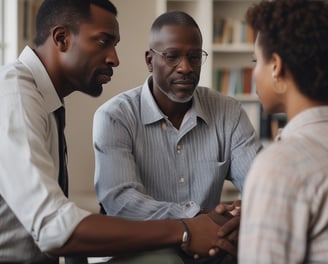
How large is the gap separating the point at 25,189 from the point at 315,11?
75 centimetres

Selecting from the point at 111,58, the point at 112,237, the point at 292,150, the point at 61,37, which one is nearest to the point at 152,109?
the point at 111,58

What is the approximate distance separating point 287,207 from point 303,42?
0.33 meters

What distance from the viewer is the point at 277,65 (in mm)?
1228

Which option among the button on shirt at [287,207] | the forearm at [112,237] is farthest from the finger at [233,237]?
the button on shirt at [287,207]

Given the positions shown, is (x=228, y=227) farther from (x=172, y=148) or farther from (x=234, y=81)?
(x=234, y=81)

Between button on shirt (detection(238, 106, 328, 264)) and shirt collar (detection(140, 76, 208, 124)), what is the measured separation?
1.01 m

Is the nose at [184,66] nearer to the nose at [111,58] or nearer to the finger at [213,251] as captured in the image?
the nose at [111,58]

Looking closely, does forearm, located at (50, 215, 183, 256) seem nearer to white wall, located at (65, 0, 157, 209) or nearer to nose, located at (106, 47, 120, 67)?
nose, located at (106, 47, 120, 67)

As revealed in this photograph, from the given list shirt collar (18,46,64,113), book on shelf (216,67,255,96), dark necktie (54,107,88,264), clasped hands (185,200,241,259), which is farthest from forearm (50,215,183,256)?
book on shelf (216,67,255,96)

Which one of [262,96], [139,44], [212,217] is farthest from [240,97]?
[262,96]

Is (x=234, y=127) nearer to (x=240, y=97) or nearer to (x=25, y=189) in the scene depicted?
(x=25, y=189)

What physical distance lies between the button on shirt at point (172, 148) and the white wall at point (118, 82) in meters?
2.72

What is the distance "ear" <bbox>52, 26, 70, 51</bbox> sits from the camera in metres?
1.80

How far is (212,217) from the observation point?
1679 mm
